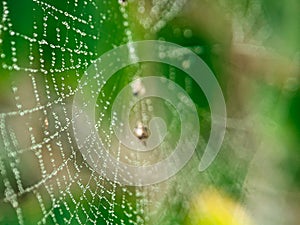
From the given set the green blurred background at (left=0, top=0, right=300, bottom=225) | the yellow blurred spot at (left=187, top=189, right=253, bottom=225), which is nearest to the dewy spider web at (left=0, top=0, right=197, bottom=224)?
the green blurred background at (left=0, top=0, right=300, bottom=225)

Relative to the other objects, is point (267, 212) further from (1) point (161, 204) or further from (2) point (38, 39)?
(2) point (38, 39)

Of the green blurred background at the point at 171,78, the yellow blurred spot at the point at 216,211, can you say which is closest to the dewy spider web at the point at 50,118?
the green blurred background at the point at 171,78

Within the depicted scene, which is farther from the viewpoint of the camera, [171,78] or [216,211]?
[171,78]

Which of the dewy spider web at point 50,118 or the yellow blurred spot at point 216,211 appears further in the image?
the yellow blurred spot at point 216,211

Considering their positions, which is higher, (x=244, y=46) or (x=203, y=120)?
(x=244, y=46)

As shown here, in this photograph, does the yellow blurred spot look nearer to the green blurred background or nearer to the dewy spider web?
the green blurred background

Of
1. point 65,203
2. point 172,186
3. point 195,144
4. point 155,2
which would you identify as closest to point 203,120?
point 195,144

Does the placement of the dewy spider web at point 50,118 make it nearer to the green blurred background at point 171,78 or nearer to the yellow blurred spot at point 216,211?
the green blurred background at point 171,78

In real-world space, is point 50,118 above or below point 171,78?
below
